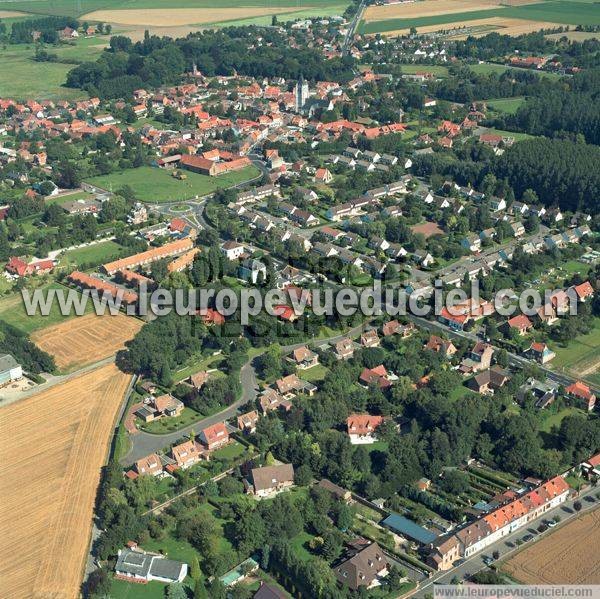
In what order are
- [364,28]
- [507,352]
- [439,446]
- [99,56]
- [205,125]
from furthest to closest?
[364,28] < [99,56] < [205,125] < [507,352] < [439,446]

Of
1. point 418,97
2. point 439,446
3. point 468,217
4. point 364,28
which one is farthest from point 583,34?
point 439,446

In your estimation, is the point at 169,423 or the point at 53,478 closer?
the point at 53,478

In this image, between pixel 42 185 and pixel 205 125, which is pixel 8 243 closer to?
pixel 42 185

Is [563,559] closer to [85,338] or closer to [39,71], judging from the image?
[85,338]

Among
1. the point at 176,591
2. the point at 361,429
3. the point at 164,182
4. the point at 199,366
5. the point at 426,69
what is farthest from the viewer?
the point at 426,69

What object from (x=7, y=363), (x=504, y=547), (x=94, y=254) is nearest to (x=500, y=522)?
(x=504, y=547)
